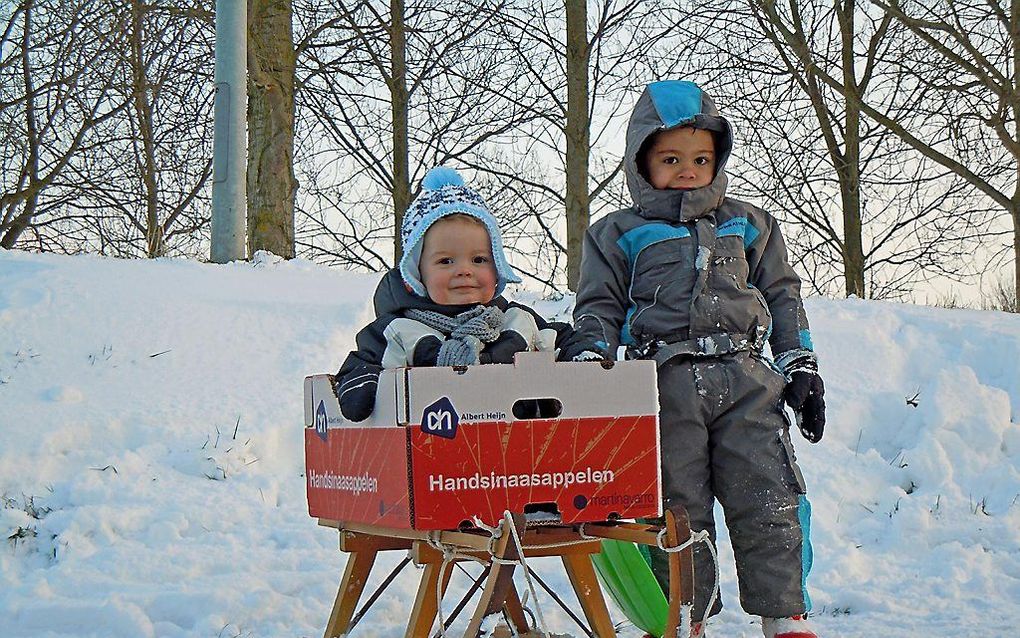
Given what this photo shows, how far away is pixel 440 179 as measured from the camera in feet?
A: 9.54

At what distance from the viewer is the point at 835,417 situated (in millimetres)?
5504

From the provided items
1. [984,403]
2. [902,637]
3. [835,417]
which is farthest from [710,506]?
[984,403]

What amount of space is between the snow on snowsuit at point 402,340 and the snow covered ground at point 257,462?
1144 mm

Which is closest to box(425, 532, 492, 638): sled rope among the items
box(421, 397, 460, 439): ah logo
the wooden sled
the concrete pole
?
the wooden sled

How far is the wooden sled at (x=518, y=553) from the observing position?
205 centimetres

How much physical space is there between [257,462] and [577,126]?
643 centimetres

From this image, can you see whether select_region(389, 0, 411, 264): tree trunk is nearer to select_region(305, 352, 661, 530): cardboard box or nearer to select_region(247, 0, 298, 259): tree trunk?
select_region(247, 0, 298, 259): tree trunk

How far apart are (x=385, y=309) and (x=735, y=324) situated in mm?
957

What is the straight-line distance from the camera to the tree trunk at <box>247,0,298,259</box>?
29.3ft

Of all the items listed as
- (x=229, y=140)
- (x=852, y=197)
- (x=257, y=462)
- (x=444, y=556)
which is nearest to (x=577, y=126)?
(x=229, y=140)

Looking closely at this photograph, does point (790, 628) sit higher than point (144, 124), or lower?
lower

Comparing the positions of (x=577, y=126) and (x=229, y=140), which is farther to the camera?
(x=577, y=126)

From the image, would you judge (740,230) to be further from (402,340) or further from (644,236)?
(402,340)

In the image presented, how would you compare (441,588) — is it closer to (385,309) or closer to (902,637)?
(385,309)
